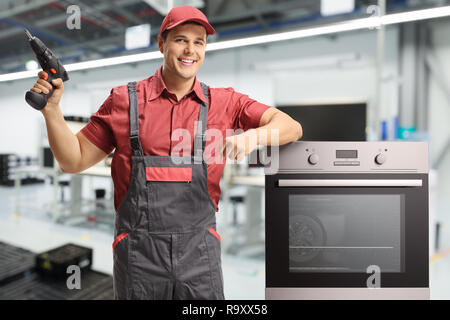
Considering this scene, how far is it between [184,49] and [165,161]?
380mm

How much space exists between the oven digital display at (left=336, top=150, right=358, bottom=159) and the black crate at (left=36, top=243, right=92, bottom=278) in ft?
8.28

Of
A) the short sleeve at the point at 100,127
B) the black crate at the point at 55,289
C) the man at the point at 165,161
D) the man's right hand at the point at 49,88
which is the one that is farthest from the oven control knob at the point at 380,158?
the black crate at the point at 55,289

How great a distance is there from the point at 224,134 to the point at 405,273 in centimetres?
83

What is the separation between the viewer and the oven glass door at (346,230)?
1.08m

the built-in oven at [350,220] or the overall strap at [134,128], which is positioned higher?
the overall strap at [134,128]

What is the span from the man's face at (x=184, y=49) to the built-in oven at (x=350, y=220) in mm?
430

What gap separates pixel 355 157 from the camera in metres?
1.08

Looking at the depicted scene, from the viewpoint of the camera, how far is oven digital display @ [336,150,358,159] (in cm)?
108

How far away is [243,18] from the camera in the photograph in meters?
5.26

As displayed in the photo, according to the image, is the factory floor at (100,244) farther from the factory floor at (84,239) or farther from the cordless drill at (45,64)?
the cordless drill at (45,64)

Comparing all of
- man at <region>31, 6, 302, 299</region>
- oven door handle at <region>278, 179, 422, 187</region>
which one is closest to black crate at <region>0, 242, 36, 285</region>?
man at <region>31, 6, 302, 299</region>

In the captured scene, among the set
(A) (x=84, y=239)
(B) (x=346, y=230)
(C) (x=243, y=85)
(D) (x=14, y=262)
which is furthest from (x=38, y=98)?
(C) (x=243, y=85)

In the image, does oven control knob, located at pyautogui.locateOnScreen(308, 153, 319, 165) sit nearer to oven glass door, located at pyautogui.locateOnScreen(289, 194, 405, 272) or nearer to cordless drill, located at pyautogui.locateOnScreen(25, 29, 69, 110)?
oven glass door, located at pyautogui.locateOnScreen(289, 194, 405, 272)

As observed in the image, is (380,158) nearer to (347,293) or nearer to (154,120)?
(347,293)
